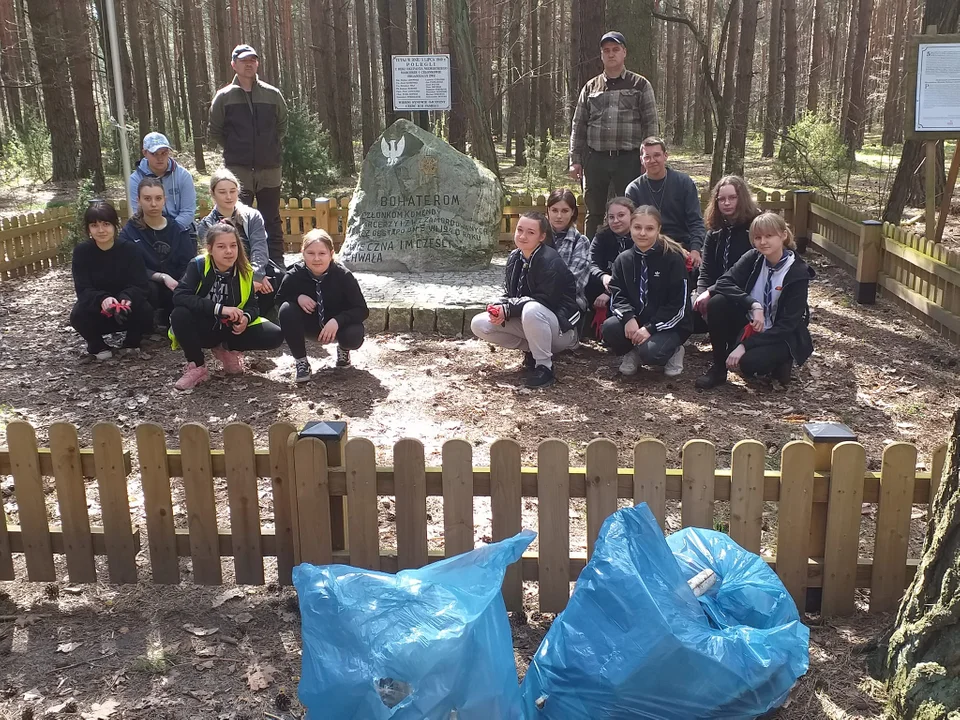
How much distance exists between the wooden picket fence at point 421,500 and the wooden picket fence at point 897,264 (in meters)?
3.93

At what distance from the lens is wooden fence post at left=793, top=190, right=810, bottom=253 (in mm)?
9727

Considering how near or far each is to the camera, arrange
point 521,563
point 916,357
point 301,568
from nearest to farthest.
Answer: point 301,568 < point 521,563 < point 916,357

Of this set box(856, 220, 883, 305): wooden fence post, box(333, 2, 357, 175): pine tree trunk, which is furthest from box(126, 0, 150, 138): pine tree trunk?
box(856, 220, 883, 305): wooden fence post

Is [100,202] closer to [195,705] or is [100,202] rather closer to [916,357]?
[195,705]

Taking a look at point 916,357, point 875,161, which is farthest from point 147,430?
point 875,161

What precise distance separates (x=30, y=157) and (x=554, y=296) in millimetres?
17083

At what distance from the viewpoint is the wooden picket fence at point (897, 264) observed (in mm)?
6570

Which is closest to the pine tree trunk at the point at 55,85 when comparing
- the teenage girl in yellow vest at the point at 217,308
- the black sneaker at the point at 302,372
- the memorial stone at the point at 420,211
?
the memorial stone at the point at 420,211

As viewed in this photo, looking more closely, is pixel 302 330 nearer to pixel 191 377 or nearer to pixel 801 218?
pixel 191 377

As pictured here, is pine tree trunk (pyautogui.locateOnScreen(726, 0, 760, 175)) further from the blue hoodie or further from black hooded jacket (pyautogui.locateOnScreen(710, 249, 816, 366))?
the blue hoodie

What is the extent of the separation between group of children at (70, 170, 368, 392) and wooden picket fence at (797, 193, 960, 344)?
4.34 meters

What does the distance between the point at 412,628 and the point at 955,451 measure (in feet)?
5.72

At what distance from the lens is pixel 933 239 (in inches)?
301

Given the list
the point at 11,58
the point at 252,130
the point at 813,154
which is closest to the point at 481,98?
the point at 252,130
